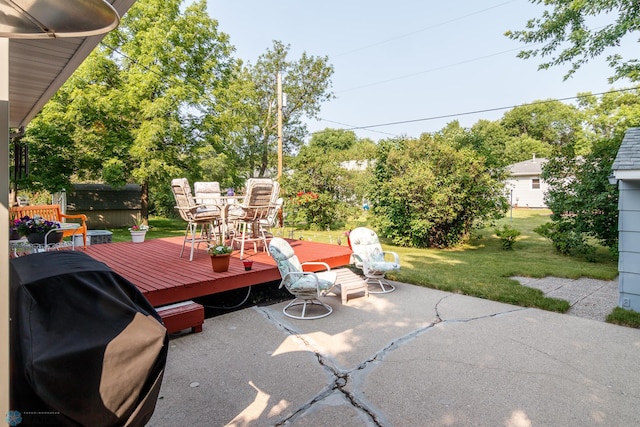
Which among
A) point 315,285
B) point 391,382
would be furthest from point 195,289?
point 391,382

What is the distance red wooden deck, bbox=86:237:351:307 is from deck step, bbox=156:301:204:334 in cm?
18

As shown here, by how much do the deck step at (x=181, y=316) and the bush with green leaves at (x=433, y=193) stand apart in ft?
23.1

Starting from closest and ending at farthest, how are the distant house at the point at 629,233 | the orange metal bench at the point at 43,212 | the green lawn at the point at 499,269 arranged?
the distant house at the point at 629,233 < the green lawn at the point at 499,269 < the orange metal bench at the point at 43,212

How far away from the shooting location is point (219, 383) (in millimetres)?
3025

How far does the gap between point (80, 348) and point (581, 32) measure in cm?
1360

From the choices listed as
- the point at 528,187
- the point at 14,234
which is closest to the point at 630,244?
the point at 14,234

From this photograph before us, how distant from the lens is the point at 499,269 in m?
7.33

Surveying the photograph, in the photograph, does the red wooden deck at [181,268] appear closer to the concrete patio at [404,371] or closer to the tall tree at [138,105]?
the concrete patio at [404,371]

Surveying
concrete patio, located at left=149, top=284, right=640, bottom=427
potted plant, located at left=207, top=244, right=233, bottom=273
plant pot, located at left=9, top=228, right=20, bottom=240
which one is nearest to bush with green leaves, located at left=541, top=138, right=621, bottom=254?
concrete patio, located at left=149, top=284, right=640, bottom=427

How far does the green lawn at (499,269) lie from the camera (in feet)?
17.4

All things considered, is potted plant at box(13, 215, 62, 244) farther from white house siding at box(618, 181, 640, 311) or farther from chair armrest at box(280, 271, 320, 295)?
white house siding at box(618, 181, 640, 311)

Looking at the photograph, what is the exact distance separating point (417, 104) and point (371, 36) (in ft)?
15.6

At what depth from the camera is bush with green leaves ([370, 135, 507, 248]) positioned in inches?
388

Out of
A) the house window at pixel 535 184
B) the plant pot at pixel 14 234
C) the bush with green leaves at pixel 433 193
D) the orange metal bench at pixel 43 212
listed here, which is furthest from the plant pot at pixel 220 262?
the house window at pixel 535 184
